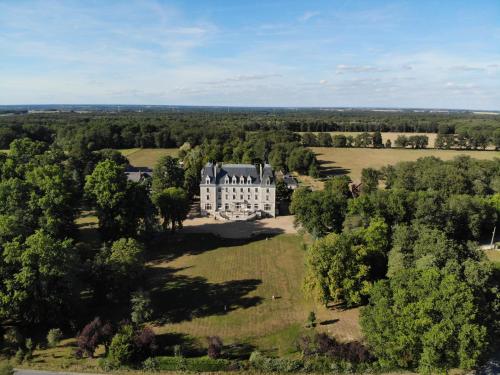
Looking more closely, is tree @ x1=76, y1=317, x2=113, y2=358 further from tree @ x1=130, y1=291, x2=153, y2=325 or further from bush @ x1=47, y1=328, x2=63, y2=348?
tree @ x1=130, y1=291, x2=153, y2=325

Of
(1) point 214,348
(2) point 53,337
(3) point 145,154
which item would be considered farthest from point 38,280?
(3) point 145,154

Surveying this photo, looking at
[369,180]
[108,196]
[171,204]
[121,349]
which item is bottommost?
[121,349]

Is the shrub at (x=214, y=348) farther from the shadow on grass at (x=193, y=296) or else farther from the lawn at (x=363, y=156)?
the lawn at (x=363, y=156)

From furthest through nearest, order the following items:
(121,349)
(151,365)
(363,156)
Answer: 1. (363,156)
2. (151,365)
3. (121,349)

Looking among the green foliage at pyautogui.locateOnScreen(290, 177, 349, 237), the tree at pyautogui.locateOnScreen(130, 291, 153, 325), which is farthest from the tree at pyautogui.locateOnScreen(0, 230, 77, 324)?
the green foliage at pyautogui.locateOnScreen(290, 177, 349, 237)

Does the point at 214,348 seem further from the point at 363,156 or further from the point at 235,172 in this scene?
the point at 363,156

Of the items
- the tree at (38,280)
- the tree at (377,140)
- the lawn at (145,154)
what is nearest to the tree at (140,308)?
the tree at (38,280)
